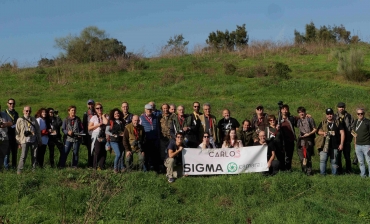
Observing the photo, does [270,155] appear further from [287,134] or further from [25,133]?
[25,133]

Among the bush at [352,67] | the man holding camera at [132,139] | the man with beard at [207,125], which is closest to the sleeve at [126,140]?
the man holding camera at [132,139]

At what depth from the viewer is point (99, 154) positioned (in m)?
12.9

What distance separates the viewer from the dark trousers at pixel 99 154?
12781 millimetres

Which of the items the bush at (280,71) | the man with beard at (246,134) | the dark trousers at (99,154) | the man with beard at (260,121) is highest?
the bush at (280,71)

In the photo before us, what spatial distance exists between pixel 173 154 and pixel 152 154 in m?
1.06

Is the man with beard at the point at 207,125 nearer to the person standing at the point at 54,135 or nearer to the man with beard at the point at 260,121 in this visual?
the man with beard at the point at 260,121

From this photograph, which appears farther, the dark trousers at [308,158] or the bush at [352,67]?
the bush at [352,67]

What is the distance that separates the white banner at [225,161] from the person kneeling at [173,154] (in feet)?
0.76

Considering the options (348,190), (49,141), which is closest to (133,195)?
(49,141)

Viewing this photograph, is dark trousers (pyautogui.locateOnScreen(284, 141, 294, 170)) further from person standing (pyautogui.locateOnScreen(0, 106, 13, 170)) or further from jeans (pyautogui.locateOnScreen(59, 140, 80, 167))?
person standing (pyautogui.locateOnScreen(0, 106, 13, 170))

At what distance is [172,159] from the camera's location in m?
12.1

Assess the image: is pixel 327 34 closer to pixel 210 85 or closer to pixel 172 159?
pixel 210 85

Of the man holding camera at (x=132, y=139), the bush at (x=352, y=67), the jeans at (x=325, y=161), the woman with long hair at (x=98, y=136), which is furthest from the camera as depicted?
the bush at (x=352, y=67)

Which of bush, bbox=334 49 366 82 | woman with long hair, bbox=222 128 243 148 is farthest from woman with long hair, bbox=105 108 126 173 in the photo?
bush, bbox=334 49 366 82
